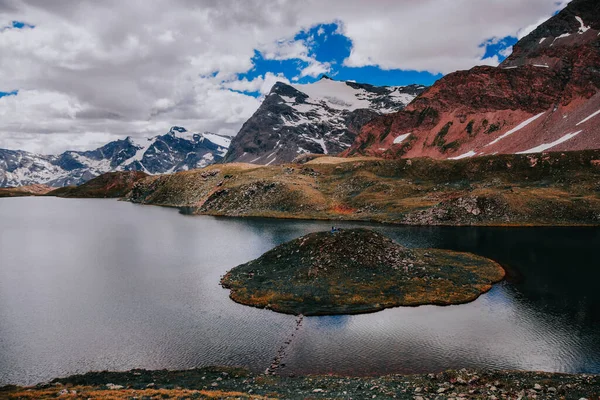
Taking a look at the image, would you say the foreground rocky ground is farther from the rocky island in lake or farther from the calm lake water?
the rocky island in lake

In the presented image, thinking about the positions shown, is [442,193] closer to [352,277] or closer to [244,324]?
[352,277]

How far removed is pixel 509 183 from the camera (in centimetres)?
15588

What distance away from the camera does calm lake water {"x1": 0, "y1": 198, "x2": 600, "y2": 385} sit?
127 feet

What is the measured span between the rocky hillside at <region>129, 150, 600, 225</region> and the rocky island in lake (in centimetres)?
5675

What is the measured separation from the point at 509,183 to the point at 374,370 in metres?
147

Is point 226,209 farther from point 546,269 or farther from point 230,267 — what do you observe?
point 546,269

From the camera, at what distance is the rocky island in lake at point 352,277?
54781 millimetres

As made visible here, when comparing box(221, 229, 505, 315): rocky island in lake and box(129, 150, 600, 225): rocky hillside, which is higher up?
box(129, 150, 600, 225): rocky hillside

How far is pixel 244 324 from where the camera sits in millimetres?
48594

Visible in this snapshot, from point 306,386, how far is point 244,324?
1802 cm

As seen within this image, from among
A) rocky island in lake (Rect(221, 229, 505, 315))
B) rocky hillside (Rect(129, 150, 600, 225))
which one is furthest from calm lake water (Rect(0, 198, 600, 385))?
rocky hillside (Rect(129, 150, 600, 225))

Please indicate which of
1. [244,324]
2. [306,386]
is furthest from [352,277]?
[306,386]

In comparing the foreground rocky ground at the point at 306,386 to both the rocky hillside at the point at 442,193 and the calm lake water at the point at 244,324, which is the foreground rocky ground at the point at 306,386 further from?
the rocky hillside at the point at 442,193

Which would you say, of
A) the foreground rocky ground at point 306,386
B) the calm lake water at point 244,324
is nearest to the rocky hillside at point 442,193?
the calm lake water at point 244,324
